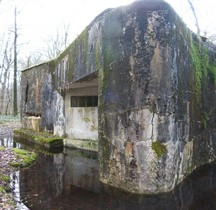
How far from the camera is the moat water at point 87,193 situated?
5.54m

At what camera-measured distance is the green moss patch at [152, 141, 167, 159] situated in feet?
19.9

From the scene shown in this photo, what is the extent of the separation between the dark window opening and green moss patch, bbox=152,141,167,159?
7168 mm

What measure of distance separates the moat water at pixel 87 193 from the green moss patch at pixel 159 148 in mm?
878

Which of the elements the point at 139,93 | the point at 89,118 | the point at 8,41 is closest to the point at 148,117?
the point at 139,93

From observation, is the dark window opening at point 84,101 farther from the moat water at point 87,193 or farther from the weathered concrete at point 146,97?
the weathered concrete at point 146,97

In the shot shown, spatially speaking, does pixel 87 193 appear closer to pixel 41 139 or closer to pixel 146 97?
pixel 146 97

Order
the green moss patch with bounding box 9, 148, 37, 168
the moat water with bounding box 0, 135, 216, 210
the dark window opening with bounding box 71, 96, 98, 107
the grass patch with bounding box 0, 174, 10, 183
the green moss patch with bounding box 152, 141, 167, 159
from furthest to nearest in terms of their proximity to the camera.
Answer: the dark window opening with bounding box 71, 96, 98, 107 < the green moss patch with bounding box 9, 148, 37, 168 < the grass patch with bounding box 0, 174, 10, 183 < the green moss patch with bounding box 152, 141, 167, 159 < the moat water with bounding box 0, 135, 216, 210

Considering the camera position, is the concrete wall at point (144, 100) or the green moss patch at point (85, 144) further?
the green moss patch at point (85, 144)

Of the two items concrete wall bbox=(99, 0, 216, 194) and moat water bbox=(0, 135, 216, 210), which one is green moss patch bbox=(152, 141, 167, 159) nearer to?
concrete wall bbox=(99, 0, 216, 194)

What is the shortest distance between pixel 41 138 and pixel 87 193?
7.13 meters

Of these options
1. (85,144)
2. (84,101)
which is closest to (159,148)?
(85,144)

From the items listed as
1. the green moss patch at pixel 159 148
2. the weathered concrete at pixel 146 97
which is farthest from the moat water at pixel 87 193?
the green moss patch at pixel 159 148

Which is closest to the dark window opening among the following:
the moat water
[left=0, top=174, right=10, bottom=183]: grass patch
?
the moat water

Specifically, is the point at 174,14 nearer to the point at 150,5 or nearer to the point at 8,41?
the point at 150,5
